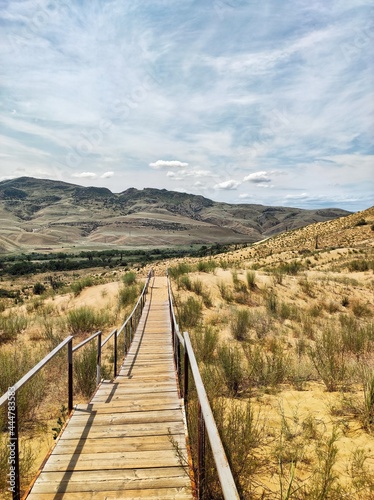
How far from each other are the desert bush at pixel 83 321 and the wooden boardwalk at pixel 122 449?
5987 mm

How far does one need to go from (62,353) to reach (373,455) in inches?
273

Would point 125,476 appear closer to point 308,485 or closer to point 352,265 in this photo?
point 308,485

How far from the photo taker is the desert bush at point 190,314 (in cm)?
1169

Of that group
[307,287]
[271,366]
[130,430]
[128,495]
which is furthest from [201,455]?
[307,287]

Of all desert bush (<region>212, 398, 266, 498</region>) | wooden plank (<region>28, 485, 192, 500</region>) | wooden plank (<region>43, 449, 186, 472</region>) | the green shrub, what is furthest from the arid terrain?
the green shrub

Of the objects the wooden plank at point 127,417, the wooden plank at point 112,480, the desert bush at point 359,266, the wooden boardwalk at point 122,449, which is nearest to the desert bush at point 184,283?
the wooden boardwalk at point 122,449

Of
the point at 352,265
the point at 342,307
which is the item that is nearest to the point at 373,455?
the point at 342,307

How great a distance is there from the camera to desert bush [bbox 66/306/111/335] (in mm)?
11484

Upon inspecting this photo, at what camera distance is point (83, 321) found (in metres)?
11.6

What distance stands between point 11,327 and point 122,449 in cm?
960

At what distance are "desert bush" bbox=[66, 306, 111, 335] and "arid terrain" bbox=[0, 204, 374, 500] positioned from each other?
0.13 feet

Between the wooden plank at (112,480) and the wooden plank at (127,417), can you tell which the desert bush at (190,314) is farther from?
the wooden plank at (112,480)

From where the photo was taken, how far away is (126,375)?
6.84 metres

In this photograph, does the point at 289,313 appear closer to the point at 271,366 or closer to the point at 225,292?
the point at 225,292
